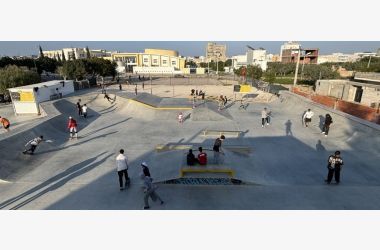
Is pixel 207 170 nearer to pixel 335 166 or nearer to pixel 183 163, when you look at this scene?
pixel 183 163

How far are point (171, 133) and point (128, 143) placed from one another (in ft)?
9.26

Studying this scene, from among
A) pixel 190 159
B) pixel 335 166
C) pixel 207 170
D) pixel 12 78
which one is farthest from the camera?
pixel 12 78

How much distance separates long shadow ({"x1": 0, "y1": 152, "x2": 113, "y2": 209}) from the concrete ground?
0.11 feet

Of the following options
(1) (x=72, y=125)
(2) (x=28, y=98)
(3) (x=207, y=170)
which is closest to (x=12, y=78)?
(2) (x=28, y=98)

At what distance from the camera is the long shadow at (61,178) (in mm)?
7013

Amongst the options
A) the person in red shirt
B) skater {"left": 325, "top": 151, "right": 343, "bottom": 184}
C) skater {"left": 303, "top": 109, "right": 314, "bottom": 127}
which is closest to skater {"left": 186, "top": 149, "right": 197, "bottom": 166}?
the person in red shirt

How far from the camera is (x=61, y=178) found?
841 cm

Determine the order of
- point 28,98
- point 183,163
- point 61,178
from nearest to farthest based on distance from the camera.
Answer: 1. point 61,178
2. point 183,163
3. point 28,98

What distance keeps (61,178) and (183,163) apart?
4.61m

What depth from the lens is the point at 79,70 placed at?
114ft

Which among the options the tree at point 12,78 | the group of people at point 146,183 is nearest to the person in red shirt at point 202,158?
the group of people at point 146,183

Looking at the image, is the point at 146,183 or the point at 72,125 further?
the point at 72,125

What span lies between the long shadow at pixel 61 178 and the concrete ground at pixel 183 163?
0.11 ft

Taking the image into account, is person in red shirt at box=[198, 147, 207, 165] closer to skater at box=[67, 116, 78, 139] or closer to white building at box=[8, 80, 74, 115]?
skater at box=[67, 116, 78, 139]
